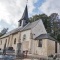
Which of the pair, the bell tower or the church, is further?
the bell tower

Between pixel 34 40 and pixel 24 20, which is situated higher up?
pixel 24 20

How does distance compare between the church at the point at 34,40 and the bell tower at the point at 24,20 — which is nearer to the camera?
the church at the point at 34,40

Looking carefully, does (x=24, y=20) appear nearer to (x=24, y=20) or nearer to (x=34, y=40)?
(x=24, y=20)

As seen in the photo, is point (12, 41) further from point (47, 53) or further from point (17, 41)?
point (47, 53)

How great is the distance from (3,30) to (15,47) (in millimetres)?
43658

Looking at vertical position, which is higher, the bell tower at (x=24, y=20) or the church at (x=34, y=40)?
the bell tower at (x=24, y=20)

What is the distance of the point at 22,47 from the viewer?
1410 inches

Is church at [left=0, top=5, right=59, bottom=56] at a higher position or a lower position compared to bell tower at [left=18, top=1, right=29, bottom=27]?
lower

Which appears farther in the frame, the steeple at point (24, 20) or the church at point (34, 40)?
the steeple at point (24, 20)

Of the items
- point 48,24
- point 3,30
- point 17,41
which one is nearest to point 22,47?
point 17,41

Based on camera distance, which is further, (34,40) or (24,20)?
(24,20)

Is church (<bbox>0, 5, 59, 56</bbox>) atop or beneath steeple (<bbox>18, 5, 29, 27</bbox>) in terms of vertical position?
beneath

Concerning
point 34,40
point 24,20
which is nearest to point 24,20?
point 24,20

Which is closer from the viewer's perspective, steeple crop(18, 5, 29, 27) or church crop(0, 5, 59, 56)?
church crop(0, 5, 59, 56)
